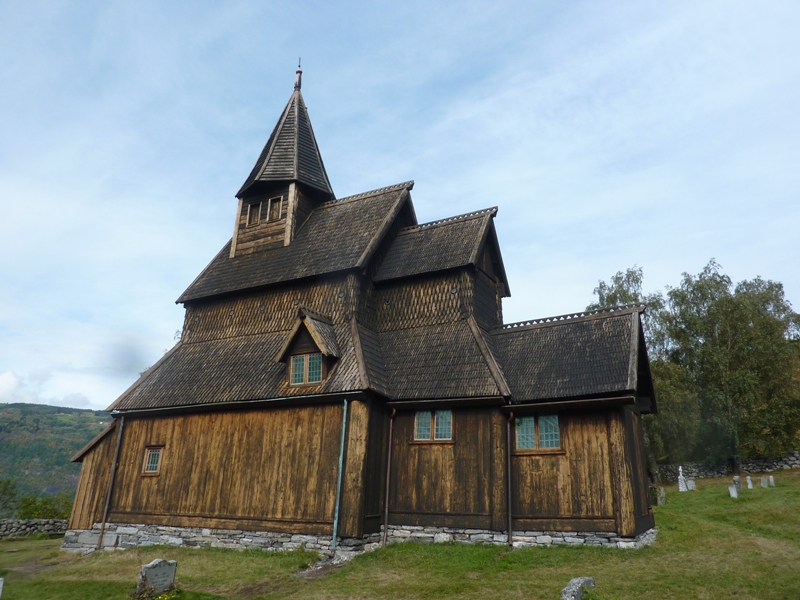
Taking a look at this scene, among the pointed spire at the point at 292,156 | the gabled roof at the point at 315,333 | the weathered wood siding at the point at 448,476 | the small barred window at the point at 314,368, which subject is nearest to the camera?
the weathered wood siding at the point at 448,476

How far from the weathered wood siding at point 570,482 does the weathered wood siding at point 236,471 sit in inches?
206

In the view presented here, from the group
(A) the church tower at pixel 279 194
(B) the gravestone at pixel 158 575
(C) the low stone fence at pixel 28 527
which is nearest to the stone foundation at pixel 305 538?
(B) the gravestone at pixel 158 575

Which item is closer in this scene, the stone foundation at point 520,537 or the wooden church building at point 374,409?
the stone foundation at point 520,537

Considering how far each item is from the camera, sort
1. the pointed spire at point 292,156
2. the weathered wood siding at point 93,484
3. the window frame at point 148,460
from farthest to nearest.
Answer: the pointed spire at point 292,156 < the weathered wood siding at point 93,484 < the window frame at point 148,460

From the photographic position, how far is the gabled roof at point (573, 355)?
14904 mm

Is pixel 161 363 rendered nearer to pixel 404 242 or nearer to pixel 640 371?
pixel 404 242

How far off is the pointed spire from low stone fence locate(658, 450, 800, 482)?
30748mm

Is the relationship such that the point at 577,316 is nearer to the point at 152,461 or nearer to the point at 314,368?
the point at 314,368

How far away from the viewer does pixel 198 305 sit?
75.2 ft

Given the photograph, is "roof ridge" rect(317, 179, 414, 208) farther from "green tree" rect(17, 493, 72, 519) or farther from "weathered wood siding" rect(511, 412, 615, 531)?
"green tree" rect(17, 493, 72, 519)

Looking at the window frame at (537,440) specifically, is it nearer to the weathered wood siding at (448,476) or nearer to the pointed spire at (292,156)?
the weathered wood siding at (448,476)

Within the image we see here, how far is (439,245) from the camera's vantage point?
20.4m

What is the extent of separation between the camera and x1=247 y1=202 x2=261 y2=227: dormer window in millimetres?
24500

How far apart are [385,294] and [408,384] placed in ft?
14.0
